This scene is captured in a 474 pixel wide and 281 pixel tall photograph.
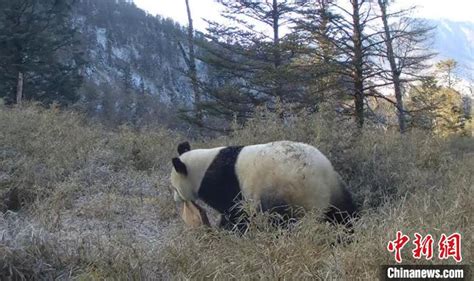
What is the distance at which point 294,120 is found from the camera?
7539 mm

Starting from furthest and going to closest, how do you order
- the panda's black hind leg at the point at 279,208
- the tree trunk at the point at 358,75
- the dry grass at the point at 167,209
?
the tree trunk at the point at 358,75
the panda's black hind leg at the point at 279,208
the dry grass at the point at 167,209

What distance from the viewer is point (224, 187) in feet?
15.5

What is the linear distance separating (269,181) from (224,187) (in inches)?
22.6

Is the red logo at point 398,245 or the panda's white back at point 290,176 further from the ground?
the panda's white back at point 290,176

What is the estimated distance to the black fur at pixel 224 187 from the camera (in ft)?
15.0

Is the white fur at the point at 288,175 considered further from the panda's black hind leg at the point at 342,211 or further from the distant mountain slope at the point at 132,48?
the distant mountain slope at the point at 132,48

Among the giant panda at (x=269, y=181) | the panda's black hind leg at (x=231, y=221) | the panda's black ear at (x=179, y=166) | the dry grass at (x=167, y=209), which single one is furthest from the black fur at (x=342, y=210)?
the panda's black ear at (x=179, y=166)

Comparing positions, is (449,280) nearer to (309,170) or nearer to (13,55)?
(309,170)

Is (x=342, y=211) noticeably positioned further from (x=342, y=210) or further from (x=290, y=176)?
(x=290, y=176)

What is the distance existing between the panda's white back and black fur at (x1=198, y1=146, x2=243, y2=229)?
0.11m

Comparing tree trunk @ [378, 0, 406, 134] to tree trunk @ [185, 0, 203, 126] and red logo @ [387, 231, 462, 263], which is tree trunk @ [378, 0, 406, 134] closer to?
tree trunk @ [185, 0, 203, 126]

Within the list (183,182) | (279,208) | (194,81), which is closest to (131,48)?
(194,81)

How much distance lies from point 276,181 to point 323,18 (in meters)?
12.7

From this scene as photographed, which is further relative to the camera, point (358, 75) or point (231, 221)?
point (358, 75)
